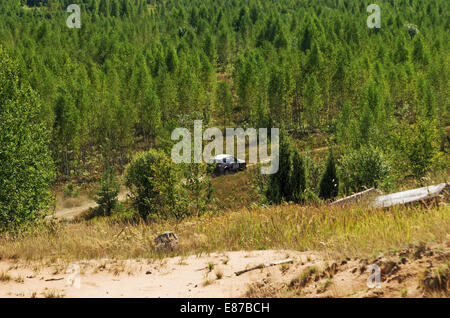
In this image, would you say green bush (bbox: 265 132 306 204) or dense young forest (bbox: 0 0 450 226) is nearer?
green bush (bbox: 265 132 306 204)

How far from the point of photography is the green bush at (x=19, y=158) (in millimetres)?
20469

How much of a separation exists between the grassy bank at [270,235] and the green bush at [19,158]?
678cm

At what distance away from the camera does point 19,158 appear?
832 inches

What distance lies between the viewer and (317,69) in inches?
2847

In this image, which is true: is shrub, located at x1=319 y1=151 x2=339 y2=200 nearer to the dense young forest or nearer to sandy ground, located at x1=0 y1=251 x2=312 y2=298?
the dense young forest

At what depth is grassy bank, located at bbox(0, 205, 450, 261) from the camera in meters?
9.22

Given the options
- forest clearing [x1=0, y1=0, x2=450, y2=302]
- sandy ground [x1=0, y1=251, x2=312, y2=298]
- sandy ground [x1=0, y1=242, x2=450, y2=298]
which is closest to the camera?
sandy ground [x1=0, y1=242, x2=450, y2=298]

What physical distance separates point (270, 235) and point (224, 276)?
2.67m

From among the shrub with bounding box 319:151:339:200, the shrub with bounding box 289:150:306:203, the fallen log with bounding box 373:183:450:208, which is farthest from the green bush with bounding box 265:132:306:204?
the fallen log with bounding box 373:183:450:208

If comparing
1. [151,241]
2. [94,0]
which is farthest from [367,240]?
[94,0]

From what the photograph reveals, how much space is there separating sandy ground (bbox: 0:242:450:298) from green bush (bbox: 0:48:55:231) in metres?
10.0

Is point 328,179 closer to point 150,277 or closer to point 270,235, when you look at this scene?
point 270,235
